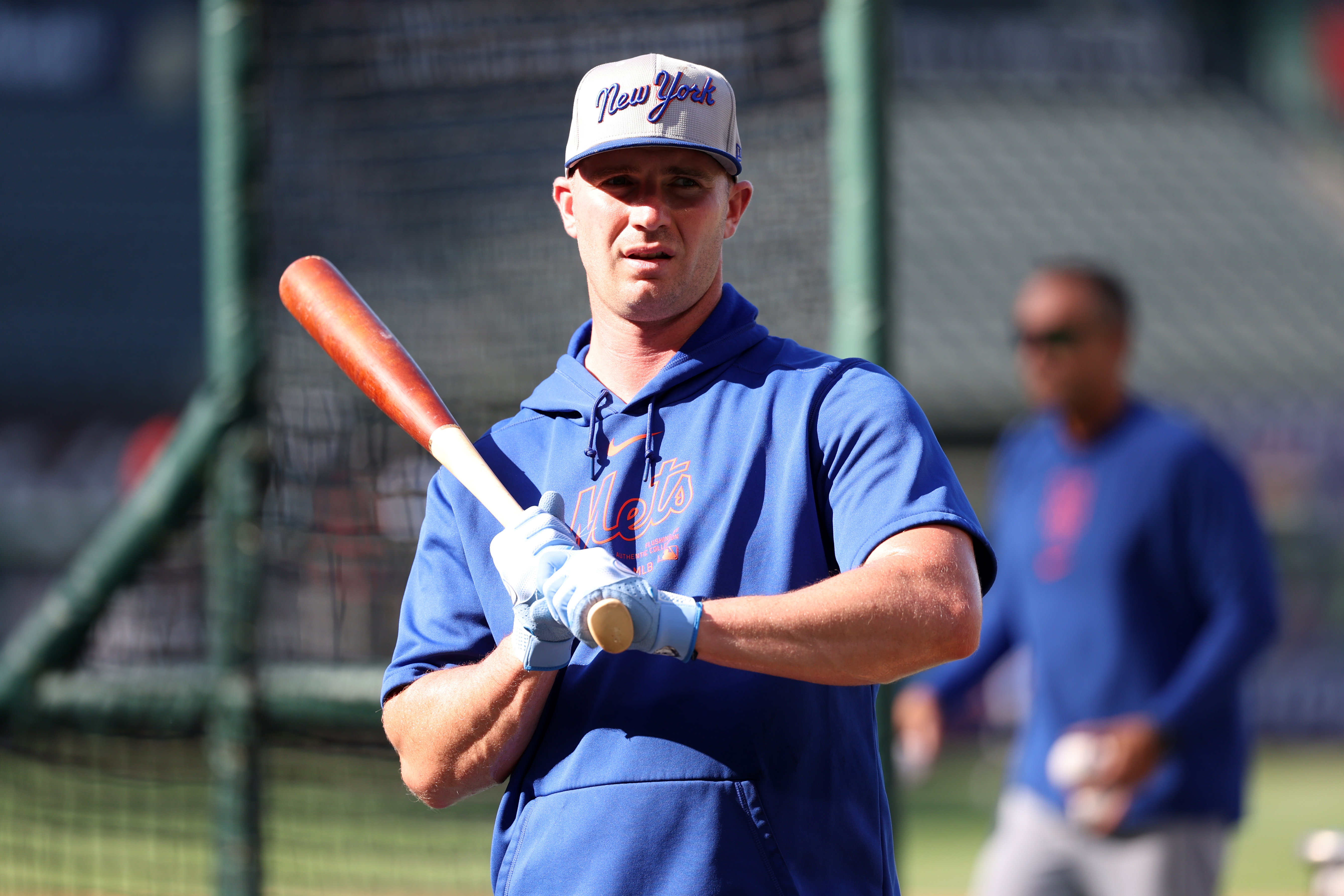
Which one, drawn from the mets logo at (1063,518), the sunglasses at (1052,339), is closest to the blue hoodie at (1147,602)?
the mets logo at (1063,518)

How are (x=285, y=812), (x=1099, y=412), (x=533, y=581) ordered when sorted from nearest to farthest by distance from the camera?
1. (x=533, y=581)
2. (x=285, y=812)
3. (x=1099, y=412)

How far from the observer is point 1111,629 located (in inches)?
150

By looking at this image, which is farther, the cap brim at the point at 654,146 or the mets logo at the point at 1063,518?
the mets logo at the point at 1063,518

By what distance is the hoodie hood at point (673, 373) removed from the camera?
1.87m

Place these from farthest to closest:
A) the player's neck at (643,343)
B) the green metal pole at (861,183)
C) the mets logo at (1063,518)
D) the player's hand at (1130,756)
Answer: the mets logo at (1063,518) < the player's hand at (1130,756) < the green metal pole at (861,183) < the player's neck at (643,343)

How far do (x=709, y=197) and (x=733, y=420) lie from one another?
27 cm

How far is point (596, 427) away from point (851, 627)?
45 cm

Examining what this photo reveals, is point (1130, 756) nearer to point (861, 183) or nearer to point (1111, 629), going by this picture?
point (1111, 629)

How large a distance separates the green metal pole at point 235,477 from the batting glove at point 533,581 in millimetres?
1558

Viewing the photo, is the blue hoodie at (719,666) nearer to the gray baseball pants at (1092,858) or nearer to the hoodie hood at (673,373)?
the hoodie hood at (673,373)

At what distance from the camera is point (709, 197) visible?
1.85 meters

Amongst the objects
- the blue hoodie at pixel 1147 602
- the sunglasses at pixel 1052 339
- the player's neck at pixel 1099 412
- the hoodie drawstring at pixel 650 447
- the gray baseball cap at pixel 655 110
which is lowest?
the blue hoodie at pixel 1147 602

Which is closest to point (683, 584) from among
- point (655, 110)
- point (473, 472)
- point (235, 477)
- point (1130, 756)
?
point (473, 472)

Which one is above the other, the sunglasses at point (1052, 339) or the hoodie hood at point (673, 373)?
the hoodie hood at point (673, 373)
